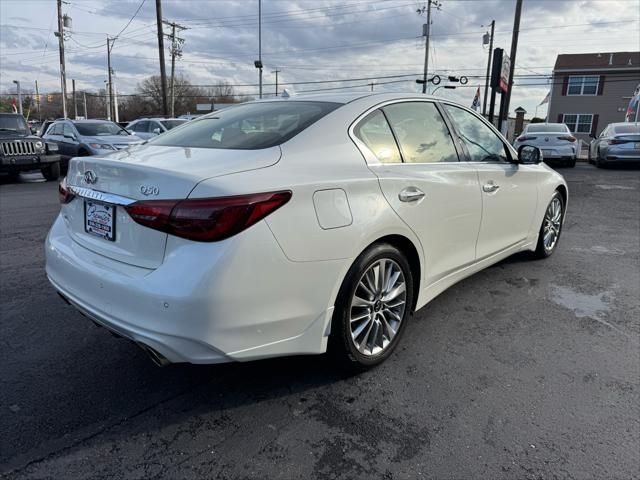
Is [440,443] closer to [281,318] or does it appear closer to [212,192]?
[281,318]

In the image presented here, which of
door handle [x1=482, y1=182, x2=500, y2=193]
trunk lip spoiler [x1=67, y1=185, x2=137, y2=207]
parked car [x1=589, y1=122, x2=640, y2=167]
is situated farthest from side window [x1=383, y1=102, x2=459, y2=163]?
parked car [x1=589, y1=122, x2=640, y2=167]

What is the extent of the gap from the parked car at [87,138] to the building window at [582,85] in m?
36.7

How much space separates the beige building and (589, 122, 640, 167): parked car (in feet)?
84.4

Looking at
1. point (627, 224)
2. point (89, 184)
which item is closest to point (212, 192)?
point (89, 184)

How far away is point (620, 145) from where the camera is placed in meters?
14.5

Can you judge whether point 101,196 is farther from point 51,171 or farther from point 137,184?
point 51,171

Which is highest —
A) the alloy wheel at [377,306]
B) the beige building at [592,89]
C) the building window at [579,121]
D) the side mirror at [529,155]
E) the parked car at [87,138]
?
the beige building at [592,89]

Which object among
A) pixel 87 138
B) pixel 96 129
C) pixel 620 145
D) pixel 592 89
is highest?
pixel 592 89

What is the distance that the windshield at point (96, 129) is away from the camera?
13672 millimetres

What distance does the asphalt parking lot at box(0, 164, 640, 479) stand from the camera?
2148 mm

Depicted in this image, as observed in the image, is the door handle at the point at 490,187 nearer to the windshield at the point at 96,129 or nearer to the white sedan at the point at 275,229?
the white sedan at the point at 275,229

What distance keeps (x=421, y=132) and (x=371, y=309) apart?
131 centimetres

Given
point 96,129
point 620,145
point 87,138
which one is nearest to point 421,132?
point 87,138

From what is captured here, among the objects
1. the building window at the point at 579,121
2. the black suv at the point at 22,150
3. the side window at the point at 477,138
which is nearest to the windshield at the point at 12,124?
the black suv at the point at 22,150
